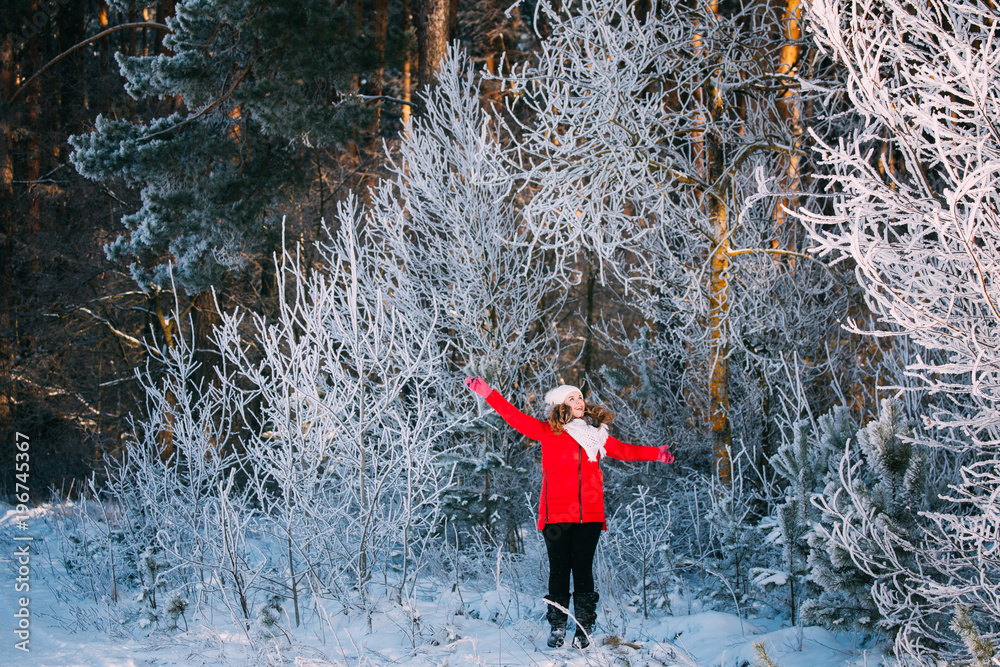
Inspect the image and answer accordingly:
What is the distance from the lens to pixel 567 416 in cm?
394

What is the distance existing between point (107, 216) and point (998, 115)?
13.4 m

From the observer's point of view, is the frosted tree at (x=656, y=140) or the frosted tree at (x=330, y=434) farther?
the frosted tree at (x=656, y=140)

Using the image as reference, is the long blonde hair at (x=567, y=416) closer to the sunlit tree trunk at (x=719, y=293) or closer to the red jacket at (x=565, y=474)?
the red jacket at (x=565, y=474)

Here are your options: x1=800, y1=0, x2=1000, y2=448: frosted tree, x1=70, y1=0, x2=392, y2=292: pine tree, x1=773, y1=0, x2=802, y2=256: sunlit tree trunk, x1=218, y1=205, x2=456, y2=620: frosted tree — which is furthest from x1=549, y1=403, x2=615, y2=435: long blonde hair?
x1=70, y1=0, x2=392, y2=292: pine tree

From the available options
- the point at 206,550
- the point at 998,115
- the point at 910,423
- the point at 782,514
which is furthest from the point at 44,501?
the point at 998,115

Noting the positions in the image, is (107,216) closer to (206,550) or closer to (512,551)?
(206,550)

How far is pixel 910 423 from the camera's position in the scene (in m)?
3.94

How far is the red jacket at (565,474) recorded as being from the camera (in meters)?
3.85

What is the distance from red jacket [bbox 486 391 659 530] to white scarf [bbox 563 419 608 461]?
0.03 m

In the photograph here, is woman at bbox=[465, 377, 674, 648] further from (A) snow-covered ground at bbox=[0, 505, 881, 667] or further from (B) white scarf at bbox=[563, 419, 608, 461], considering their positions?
(A) snow-covered ground at bbox=[0, 505, 881, 667]

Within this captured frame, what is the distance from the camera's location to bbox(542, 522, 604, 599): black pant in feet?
12.7

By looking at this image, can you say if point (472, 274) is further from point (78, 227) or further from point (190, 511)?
point (78, 227)

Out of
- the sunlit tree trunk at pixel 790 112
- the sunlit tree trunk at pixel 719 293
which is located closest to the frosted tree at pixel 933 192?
the sunlit tree trunk at pixel 719 293

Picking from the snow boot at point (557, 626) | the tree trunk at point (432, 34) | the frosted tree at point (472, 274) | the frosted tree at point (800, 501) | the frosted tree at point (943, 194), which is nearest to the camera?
the frosted tree at point (943, 194)
